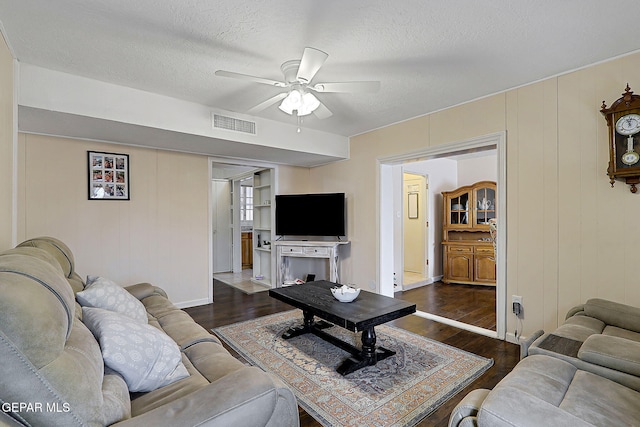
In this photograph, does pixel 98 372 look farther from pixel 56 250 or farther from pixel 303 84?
pixel 303 84

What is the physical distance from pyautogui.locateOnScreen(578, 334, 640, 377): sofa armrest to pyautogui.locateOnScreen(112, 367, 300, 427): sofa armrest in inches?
58.7

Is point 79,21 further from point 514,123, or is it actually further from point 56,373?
point 514,123

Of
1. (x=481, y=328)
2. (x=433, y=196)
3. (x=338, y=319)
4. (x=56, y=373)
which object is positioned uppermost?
(x=433, y=196)

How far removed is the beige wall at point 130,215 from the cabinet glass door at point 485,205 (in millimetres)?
4549

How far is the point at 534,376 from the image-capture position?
1.45 meters

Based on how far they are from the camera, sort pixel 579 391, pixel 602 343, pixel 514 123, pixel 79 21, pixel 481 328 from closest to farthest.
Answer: pixel 579 391 → pixel 602 343 → pixel 79 21 → pixel 514 123 → pixel 481 328

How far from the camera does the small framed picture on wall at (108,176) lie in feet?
11.6

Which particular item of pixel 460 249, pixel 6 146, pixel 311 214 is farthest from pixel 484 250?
pixel 6 146

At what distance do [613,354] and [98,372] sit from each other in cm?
223

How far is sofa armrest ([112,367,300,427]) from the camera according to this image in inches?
39.0

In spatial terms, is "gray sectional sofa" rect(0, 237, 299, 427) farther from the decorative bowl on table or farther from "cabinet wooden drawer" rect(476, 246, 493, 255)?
"cabinet wooden drawer" rect(476, 246, 493, 255)

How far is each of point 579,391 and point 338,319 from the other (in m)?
1.39

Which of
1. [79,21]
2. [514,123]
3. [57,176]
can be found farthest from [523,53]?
[57,176]

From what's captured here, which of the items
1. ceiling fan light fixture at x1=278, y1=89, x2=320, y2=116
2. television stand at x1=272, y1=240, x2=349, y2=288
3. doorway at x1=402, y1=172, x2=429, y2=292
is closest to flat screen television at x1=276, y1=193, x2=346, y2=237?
television stand at x1=272, y1=240, x2=349, y2=288
